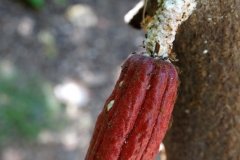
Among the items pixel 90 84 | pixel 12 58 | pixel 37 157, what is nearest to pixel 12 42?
pixel 12 58

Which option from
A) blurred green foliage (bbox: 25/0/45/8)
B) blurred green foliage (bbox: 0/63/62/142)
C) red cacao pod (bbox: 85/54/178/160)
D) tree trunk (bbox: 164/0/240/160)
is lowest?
red cacao pod (bbox: 85/54/178/160)

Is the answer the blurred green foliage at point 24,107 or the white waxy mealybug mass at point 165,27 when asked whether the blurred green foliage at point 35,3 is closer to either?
the blurred green foliage at point 24,107

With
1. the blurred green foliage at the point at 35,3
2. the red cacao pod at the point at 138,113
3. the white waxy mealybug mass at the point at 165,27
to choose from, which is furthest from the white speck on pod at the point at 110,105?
the blurred green foliage at the point at 35,3

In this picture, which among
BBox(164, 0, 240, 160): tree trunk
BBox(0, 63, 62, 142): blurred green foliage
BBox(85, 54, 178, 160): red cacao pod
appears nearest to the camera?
BBox(85, 54, 178, 160): red cacao pod

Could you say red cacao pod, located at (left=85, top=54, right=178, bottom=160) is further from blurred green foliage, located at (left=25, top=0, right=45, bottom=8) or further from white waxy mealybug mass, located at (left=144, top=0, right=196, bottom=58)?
blurred green foliage, located at (left=25, top=0, right=45, bottom=8)

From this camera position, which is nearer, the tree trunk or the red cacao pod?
the red cacao pod

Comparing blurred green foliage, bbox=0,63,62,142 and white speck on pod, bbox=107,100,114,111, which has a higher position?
blurred green foliage, bbox=0,63,62,142

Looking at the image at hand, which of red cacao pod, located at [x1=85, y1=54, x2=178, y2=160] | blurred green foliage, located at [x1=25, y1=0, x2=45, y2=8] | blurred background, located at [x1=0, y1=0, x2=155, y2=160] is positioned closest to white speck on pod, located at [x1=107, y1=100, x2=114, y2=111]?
red cacao pod, located at [x1=85, y1=54, x2=178, y2=160]

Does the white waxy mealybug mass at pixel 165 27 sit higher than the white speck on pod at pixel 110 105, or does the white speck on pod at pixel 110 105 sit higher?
the white waxy mealybug mass at pixel 165 27
